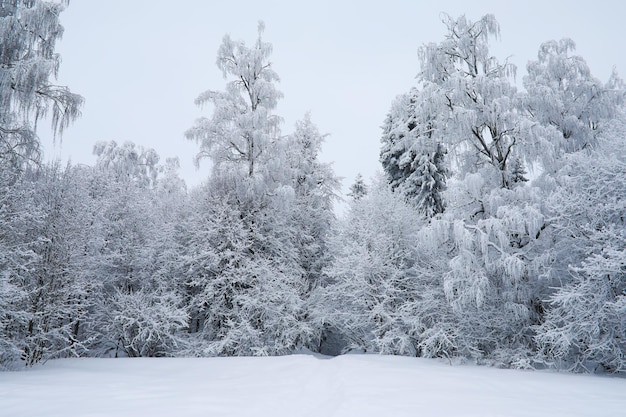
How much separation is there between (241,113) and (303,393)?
45.0ft

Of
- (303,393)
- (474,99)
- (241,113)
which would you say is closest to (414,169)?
(474,99)

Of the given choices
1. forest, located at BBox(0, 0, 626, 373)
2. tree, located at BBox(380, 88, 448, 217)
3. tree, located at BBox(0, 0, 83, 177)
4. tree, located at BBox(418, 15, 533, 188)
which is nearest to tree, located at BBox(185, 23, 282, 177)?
forest, located at BBox(0, 0, 626, 373)

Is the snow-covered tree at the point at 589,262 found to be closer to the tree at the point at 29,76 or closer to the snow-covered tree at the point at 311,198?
the snow-covered tree at the point at 311,198

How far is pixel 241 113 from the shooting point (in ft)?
57.5

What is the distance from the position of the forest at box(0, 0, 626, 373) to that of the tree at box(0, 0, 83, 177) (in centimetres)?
5

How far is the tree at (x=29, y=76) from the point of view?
9.05 metres

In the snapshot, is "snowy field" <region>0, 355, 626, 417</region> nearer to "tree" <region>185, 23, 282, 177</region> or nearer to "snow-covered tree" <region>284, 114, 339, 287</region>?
"tree" <region>185, 23, 282, 177</region>

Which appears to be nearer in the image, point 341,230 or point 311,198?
point 341,230

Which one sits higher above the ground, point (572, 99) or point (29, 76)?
point (572, 99)

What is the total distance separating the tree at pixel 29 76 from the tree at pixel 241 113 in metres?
6.59

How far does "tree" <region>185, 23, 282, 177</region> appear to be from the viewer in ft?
55.1

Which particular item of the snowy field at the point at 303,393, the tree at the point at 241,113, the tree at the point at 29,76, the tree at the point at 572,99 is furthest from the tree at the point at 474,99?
the tree at the point at 29,76

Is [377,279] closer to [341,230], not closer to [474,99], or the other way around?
[341,230]

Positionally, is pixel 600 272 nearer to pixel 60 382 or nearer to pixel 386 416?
pixel 386 416
